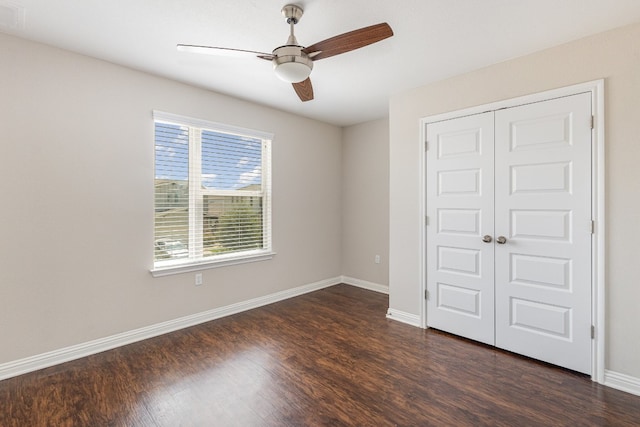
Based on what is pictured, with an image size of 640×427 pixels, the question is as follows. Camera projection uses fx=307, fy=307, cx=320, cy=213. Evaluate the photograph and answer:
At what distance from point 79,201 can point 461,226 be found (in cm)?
336

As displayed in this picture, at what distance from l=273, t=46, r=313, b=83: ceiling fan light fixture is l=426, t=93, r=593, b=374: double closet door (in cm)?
165

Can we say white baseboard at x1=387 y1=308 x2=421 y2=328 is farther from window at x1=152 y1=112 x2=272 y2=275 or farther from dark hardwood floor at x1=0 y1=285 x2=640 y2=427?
window at x1=152 y1=112 x2=272 y2=275

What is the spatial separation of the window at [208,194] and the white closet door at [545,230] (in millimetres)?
2617

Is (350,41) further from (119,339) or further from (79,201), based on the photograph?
(119,339)

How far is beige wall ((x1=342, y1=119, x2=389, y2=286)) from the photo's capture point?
4441mm

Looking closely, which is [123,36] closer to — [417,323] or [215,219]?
[215,219]

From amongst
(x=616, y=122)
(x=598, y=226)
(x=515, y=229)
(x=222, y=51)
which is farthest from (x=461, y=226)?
(x=222, y=51)

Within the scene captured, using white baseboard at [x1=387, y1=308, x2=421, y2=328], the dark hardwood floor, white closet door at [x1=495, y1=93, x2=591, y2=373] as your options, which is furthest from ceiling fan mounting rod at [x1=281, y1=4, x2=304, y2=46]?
white baseboard at [x1=387, y1=308, x2=421, y2=328]

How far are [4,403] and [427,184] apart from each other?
12.0 ft

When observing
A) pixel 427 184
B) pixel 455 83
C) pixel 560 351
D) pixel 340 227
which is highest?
pixel 455 83

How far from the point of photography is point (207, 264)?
334 cm

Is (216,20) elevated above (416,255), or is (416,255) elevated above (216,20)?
(216,20)

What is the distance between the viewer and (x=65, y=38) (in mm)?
2297

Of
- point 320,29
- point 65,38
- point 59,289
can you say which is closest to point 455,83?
point 320,29
